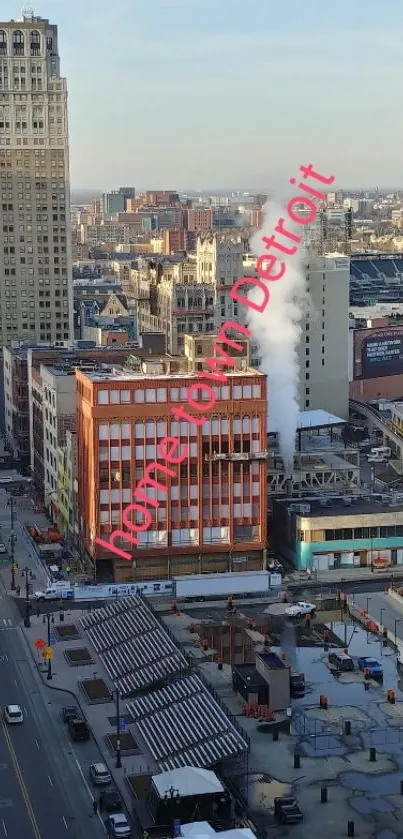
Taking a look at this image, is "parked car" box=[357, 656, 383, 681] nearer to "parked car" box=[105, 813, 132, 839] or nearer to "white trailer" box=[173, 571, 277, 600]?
"white trailer" box=[173, 571, 277, 600]

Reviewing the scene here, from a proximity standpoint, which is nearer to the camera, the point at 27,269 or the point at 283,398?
the point at 283,398

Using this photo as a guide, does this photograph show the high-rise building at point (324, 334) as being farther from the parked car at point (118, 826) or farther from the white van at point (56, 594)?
the parked car at point (118, 826)

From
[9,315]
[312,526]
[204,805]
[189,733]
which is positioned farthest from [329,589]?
[9,315]

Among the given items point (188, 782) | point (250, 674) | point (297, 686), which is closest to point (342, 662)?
point (297, 686)

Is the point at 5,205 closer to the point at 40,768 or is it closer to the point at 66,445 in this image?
the point at 66,445

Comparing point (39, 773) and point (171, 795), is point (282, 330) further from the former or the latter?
point (171, 795)

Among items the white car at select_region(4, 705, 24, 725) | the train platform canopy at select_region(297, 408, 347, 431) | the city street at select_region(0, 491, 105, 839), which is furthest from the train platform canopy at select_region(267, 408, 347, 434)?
the white car at select_region(4, 705, 24, 725)
